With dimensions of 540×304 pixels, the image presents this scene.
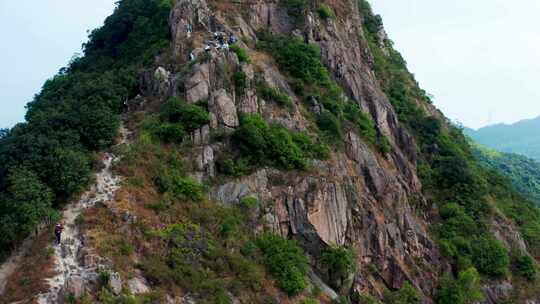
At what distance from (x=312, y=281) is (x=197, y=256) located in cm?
736

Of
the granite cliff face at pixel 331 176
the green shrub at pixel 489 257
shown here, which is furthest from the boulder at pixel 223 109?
A: the green shrub at pixel 489 257

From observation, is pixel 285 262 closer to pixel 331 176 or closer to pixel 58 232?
pixel 331 176

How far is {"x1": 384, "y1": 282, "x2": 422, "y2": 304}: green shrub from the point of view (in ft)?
117

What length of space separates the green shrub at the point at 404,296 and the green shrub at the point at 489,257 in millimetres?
7370

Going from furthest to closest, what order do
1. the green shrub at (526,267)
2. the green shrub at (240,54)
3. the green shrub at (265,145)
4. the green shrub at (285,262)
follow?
the green shrub at (526,267) → the green shrub at (240,54) → the green shrub at (265,145) → the green shrub at (285,262)

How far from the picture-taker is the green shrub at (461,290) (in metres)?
38.0

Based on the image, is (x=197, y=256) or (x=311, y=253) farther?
(x=311, y=253)

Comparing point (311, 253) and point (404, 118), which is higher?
point (404, 118)

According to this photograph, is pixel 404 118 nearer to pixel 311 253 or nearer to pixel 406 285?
pixel 406 285

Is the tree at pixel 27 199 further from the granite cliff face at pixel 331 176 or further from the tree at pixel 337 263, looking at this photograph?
the tree at pixel 337 263

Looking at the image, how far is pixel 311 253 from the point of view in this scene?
3366 cm

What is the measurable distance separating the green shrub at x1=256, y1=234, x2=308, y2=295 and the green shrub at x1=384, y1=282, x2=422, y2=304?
23.8 ft

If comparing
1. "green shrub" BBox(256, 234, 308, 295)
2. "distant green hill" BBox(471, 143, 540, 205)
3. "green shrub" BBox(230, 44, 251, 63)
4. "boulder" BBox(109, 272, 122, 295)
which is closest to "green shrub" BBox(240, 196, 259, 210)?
"green shrub" BBox(256, 234, 308, 295)

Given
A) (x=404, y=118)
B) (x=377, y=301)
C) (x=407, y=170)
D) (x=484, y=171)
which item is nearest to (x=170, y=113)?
(x=377, y=301)
